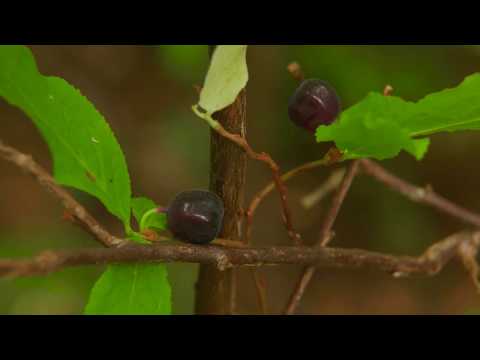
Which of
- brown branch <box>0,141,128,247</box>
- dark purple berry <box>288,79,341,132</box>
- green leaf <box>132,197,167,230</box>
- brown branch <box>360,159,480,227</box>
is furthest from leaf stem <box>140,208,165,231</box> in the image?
brown branch <box>360,159,480,227</box>

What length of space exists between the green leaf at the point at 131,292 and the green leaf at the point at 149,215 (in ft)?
0.28

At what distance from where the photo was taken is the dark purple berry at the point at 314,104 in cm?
92

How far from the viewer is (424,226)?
8.14 ft

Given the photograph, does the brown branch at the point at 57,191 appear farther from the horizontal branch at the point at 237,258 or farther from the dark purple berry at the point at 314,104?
the dark purple berry at the point at 314,104

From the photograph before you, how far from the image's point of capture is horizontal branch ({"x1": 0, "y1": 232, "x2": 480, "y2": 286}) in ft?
2.03

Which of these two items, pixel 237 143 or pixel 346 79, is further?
pixel 346 79

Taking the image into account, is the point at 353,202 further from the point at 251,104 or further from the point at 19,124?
the point at 19,124

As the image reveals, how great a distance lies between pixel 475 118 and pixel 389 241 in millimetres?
1698

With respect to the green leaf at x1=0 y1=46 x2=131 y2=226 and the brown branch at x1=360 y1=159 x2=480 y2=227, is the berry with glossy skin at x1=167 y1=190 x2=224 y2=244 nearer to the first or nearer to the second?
the green leaf at x1=0 y1=46 x2=131 y2=226

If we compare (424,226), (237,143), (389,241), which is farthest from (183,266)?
(237,143)

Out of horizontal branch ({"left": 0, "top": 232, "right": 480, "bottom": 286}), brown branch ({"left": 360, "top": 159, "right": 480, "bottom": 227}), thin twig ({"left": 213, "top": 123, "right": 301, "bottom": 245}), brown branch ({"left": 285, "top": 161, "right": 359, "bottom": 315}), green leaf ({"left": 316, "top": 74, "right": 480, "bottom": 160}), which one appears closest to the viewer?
horizontal branch ({"left": 0, "top": 232, "right": 480, "bottom": 286})

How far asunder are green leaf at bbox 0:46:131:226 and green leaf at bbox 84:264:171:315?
0.07m

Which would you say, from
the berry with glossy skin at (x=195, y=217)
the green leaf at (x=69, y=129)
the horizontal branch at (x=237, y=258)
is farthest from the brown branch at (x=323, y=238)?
the green leaf at (x=69, y=129)

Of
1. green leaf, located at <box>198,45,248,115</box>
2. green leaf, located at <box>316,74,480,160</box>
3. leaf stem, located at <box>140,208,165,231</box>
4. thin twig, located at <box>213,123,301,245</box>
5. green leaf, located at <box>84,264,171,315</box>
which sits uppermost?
green leaf, located at <box>198,45,248,115</box>
